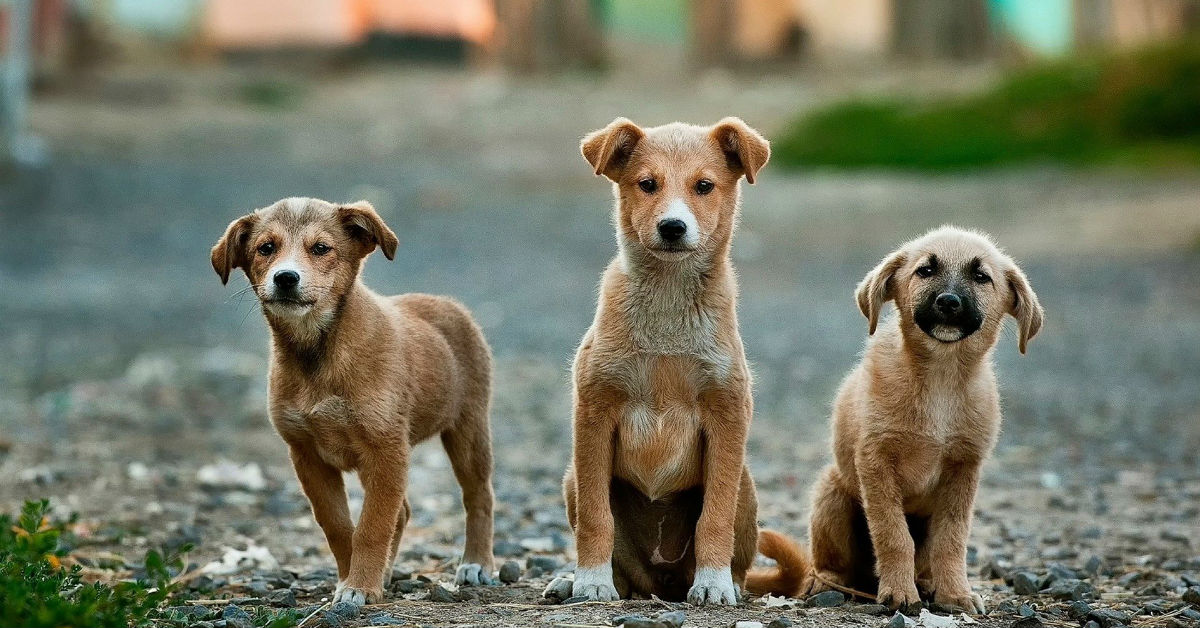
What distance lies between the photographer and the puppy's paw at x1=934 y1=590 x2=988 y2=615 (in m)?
5.43

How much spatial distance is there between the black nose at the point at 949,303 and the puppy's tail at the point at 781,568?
4.33 feet

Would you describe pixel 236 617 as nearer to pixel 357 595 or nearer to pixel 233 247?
pixel 357 595

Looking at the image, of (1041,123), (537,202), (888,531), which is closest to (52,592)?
(888,531)

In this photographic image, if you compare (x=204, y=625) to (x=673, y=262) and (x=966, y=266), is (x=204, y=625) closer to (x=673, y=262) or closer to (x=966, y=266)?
(x=673, y=262)

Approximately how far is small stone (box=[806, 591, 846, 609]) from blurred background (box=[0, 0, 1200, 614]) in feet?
5.87

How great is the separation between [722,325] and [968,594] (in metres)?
1.32

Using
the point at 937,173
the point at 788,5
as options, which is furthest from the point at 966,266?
the point at 788,5

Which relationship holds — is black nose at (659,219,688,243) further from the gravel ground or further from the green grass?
the green grass

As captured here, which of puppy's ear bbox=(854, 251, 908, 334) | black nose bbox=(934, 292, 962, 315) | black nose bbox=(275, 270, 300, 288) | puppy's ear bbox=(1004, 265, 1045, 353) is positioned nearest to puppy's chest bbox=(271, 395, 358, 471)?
black nose bbox=(275, 270, 300, 288)

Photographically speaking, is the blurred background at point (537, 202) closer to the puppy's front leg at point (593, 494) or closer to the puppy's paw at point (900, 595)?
the puppy's front leg at point (593, 494)

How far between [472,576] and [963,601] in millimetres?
1921

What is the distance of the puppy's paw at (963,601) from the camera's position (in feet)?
17.8

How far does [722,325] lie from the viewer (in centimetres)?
550

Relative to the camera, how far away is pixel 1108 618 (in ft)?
18.1
